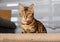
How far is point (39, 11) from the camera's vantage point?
1814mm

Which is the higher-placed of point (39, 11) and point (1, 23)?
point (39, 11)

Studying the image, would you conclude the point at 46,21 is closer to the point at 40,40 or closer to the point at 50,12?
the point at 50,12

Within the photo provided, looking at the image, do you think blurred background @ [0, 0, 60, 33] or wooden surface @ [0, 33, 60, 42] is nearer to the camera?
wooden surface @ [0, 33, 60, 42]

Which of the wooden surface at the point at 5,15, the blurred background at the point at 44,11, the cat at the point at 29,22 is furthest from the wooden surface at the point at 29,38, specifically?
the blurred background at the point at 44,11

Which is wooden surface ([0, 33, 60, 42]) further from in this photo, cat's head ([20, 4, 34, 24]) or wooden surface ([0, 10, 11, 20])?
wooden surface ([0, 10, 11, 20])

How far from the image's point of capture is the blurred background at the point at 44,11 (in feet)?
5.81

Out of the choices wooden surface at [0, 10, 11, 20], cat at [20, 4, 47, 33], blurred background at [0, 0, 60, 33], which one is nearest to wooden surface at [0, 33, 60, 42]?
cat at [20, 4, 47, 33]

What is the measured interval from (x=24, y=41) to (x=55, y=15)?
144cm

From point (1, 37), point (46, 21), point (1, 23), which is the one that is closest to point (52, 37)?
point (1, 37)

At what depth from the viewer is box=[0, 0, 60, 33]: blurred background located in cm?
177

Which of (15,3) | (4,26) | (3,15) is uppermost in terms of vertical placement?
(15,3)

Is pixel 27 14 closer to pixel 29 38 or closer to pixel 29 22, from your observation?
pixel 29 22

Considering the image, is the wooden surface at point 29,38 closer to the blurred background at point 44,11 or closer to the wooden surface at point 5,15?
the wooden surface at point 5,15

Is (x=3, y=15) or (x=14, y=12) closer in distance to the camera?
(x=3, y=15)
